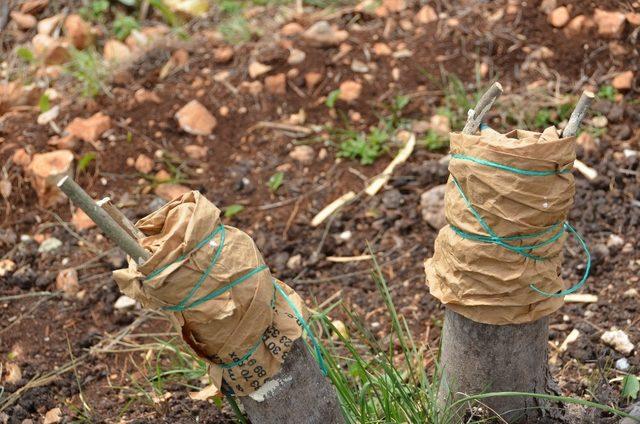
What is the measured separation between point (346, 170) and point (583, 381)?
1582 millimetres

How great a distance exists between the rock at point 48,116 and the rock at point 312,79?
1.35 metres

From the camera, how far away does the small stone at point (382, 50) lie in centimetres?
416

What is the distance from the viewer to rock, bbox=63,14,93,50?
4840 millimetres

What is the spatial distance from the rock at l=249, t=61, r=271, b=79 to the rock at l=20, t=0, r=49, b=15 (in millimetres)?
1877

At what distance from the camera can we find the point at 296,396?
1837mm

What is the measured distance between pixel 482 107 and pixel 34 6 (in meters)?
4.27

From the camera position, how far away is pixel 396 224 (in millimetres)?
3281

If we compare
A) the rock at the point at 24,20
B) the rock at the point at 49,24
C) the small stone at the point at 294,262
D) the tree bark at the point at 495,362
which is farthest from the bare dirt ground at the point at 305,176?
the rock at the point at 24,20

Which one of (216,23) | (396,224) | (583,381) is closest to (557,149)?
(583,381)

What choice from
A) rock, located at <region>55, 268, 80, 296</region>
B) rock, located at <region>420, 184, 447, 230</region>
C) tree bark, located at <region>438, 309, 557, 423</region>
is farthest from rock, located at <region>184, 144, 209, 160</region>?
tree bark, located at <region>438, 309, 557, 423</region>

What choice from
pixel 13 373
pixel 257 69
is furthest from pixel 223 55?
pixel 13 373

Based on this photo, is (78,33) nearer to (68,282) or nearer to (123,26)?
(123,26)

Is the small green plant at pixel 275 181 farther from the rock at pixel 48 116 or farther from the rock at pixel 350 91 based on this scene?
the rock at pixel 48 116

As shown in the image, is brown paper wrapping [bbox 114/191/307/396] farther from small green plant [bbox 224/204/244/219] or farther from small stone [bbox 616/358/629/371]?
small green plant [bbox 224/204/244/219]
